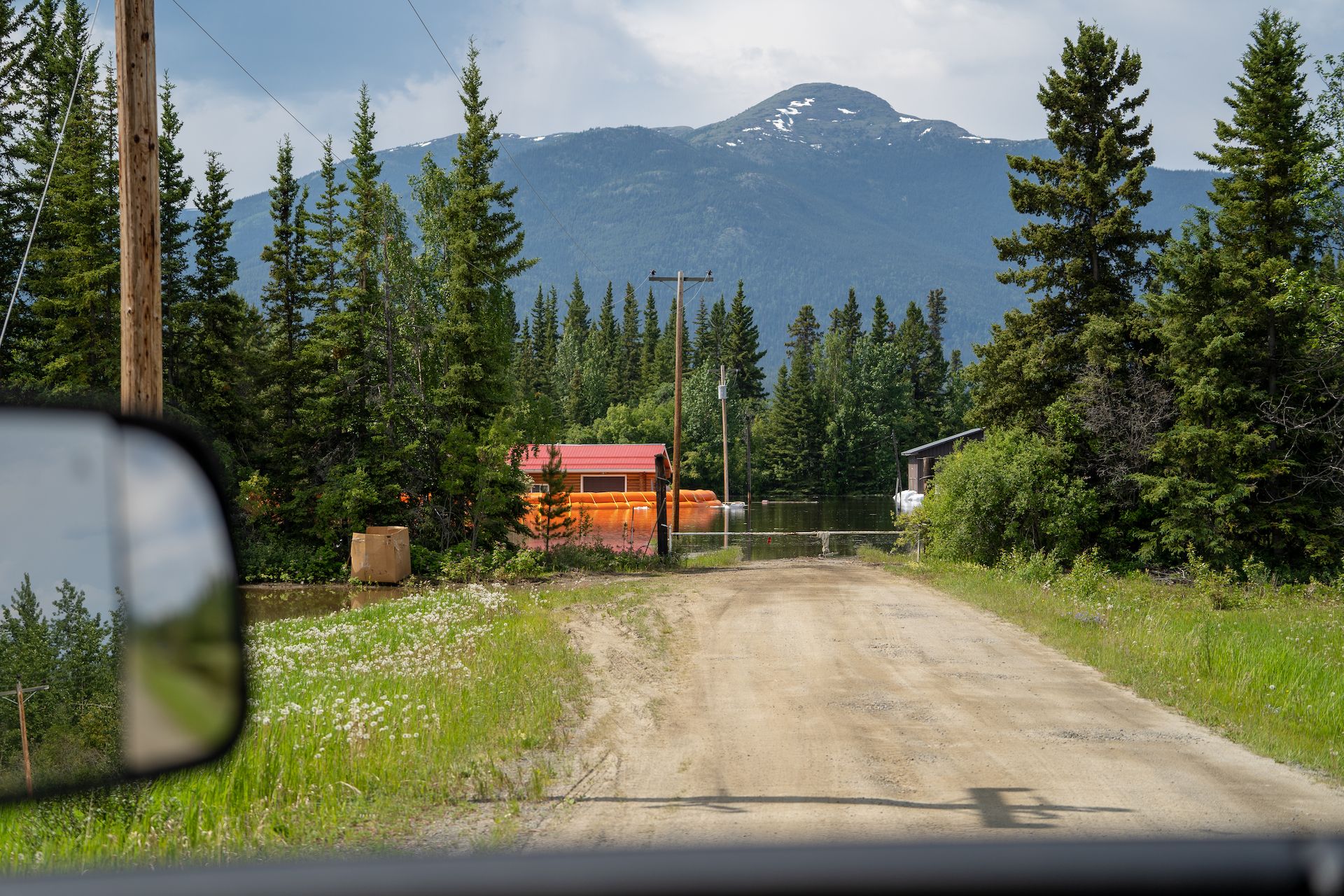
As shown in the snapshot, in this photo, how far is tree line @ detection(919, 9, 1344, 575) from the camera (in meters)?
28.2

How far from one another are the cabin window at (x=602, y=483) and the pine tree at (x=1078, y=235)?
39.2 meters

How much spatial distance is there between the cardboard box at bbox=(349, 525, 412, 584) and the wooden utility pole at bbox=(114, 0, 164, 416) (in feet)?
54.2

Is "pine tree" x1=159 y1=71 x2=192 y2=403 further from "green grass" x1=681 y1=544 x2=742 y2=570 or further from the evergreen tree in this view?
the evergreen tree

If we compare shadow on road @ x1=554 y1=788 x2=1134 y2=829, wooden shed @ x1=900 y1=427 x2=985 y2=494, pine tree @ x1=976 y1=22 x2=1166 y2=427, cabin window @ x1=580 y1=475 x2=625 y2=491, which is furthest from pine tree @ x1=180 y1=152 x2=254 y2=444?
wooden shed @ x1=900 y1=427 x2=985 y2=494

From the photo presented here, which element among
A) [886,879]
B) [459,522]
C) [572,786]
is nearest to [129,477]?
[886,879]

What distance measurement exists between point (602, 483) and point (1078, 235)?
42336 mm

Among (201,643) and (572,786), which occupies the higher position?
(201,643)

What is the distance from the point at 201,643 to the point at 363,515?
27720 millimetres

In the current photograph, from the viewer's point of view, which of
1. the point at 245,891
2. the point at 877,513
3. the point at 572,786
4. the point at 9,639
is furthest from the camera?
the point at 877,513

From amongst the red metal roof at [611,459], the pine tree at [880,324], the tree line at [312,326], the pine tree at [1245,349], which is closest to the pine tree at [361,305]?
the tree line at [312,326]

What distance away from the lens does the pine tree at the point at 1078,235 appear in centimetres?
3061

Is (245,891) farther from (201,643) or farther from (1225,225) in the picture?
(1225,225)

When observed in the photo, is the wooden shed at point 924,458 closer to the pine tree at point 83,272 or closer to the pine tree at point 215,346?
the pine tree at point 215,346

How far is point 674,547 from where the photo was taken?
1198 inches
